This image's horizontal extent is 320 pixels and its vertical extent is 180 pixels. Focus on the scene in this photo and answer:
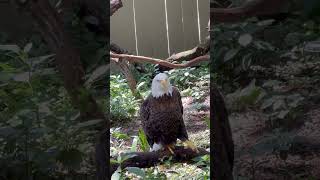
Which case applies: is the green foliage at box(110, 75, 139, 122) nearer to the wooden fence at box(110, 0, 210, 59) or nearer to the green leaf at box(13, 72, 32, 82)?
the wooden fence at box(110, 0, 210, 59)

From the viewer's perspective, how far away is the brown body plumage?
186cm

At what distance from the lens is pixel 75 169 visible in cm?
109

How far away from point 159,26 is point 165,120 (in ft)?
4.35

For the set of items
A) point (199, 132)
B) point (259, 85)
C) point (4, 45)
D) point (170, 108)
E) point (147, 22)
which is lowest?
point (199, 132)

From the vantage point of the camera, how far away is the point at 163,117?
187cm

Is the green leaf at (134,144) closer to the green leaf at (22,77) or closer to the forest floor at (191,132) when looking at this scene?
the forest floor at (191,132)

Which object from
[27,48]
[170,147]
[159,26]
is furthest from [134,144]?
[159,26]

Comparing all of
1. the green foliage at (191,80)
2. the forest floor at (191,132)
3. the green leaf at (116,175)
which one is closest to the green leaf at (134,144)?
the forest floor at (191,132)

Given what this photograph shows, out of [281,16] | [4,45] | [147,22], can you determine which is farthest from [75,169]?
[147,22]

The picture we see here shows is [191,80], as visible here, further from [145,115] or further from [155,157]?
[155,157]

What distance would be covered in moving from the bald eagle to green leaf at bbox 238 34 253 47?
2.65ft

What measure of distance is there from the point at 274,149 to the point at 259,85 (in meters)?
0.16

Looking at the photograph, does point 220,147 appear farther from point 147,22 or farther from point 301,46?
point 147,22

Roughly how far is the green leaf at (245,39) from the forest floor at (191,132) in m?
0.59
